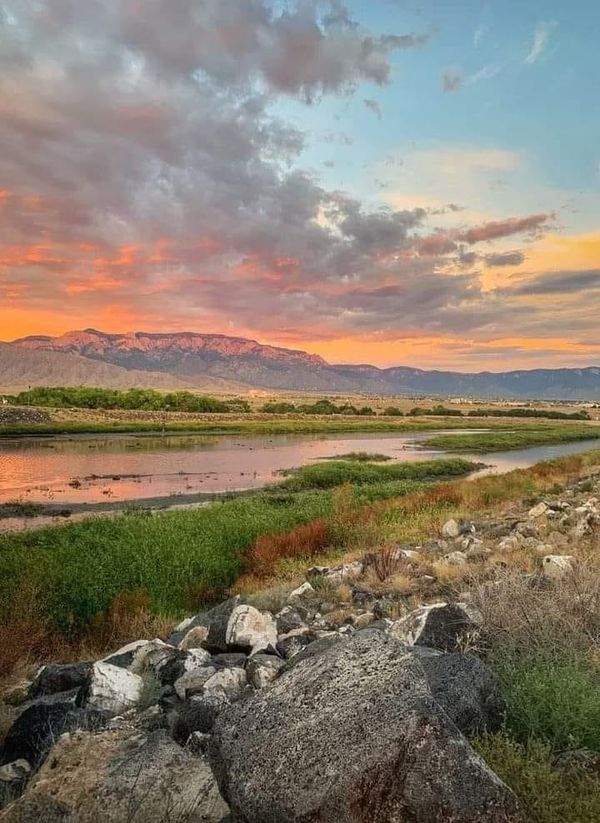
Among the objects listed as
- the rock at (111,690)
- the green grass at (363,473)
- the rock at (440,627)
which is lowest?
the green grass at (363,473)

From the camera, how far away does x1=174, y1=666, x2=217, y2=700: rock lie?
6055 mm

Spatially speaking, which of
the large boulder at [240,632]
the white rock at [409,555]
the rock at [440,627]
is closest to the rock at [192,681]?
the large boulder at [240,632]

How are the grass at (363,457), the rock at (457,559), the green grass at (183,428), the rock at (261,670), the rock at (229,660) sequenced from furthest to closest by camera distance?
the green grass at (183,428), the grass at (363,457), the rock at (457,559), the rock at (229,660), the rock at (261,670)

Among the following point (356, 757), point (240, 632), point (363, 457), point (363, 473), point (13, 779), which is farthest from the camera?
point (363, 457)

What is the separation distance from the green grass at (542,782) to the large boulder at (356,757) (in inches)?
21.4

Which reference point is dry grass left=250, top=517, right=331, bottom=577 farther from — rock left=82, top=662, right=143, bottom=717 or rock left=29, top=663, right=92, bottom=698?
rock left=82, top=662, right=143, bottom=717

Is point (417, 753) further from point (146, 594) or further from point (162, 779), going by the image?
point (146, 594)

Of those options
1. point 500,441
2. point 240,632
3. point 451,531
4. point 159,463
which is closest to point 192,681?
point 240,632

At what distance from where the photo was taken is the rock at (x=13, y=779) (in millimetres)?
4922

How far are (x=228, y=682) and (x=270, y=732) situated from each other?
2549mm

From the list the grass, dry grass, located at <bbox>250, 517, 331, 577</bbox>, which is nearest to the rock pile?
dry grass, located at <bbox>250, 517, 331, 577</bbox>

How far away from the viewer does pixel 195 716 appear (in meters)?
5.22

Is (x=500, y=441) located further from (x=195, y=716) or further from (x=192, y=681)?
(x=195, y=716)

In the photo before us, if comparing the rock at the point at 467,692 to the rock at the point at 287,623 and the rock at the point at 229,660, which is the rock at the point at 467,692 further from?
Answer: the rock at the point at 287,623
